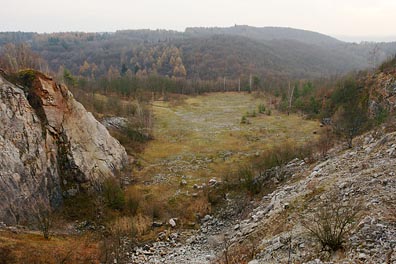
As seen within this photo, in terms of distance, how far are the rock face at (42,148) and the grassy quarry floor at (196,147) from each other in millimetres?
5112

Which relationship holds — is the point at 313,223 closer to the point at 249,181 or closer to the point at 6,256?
the point at 249,181

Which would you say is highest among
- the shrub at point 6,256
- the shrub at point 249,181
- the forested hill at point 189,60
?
the forested hill at point 189,60

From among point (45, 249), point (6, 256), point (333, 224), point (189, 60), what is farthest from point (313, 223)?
point (189, 60)

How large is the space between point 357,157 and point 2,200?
21.4 metres

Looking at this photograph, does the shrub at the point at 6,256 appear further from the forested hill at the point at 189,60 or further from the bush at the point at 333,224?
the forested hill at the point at 189,60

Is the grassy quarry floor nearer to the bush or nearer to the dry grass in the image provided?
the dry grass

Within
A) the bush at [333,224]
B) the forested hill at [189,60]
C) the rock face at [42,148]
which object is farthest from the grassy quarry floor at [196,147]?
the forested hill at [189,60]

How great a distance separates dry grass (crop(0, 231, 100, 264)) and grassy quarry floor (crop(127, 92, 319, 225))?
6.59m

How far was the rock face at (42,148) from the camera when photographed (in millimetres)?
17672

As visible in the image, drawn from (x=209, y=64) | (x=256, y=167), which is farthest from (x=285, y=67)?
(x=256, y=167)

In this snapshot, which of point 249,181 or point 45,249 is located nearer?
point 45,249

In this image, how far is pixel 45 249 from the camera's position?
46.3ft

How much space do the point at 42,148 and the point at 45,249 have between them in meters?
8.43

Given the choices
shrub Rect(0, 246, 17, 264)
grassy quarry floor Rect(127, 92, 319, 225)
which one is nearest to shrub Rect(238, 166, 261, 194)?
grassy quarry floor Rect(127, 92, 319, 225)
